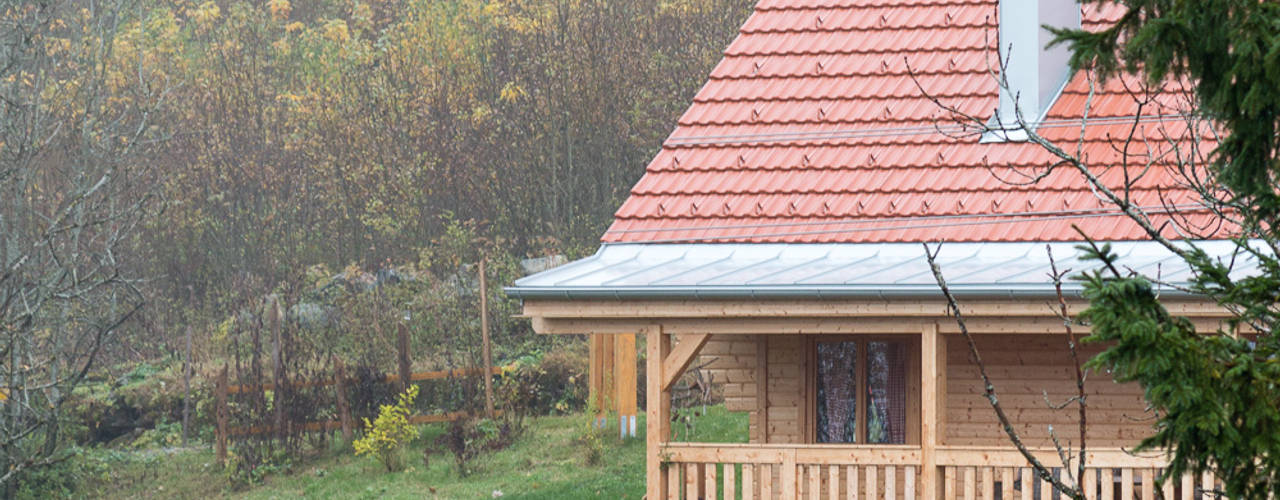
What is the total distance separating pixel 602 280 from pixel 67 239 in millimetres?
11606

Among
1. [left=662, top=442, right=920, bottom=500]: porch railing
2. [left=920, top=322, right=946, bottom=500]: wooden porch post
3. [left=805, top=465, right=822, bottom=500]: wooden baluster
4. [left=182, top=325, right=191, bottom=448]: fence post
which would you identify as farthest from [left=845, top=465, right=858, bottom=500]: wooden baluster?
[left=182, top=325, right=191, bottom=448]: fence post

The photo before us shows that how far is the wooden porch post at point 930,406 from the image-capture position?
9.88 m

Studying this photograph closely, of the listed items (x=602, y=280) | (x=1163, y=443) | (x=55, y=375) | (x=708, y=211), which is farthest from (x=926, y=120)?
(x=55, y=375)

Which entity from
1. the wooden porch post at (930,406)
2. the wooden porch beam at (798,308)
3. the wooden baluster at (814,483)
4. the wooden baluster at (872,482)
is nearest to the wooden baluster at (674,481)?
the wooden baluster at (814,483)

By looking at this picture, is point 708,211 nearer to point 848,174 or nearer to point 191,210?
point 848,174

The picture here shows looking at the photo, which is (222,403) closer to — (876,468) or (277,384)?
(277,384)

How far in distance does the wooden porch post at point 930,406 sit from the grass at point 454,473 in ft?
18.6

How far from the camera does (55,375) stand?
61.3 feet

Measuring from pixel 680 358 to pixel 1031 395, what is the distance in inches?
118

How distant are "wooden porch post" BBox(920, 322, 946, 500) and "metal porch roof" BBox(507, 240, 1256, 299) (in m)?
0.46

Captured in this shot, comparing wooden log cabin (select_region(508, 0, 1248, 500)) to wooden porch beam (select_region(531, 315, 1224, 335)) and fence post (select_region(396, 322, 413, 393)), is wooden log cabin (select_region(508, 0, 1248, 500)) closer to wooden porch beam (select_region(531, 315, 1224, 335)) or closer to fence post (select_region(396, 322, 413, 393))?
wooden porch beam (select_region(531, 315, 1224, 335))

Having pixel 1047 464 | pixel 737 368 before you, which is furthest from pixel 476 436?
pixel 1047 464

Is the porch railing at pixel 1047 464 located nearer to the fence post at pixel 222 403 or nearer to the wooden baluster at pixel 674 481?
the wooden baluster at pixel 674 481

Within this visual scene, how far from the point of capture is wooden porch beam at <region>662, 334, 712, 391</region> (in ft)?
33.3
